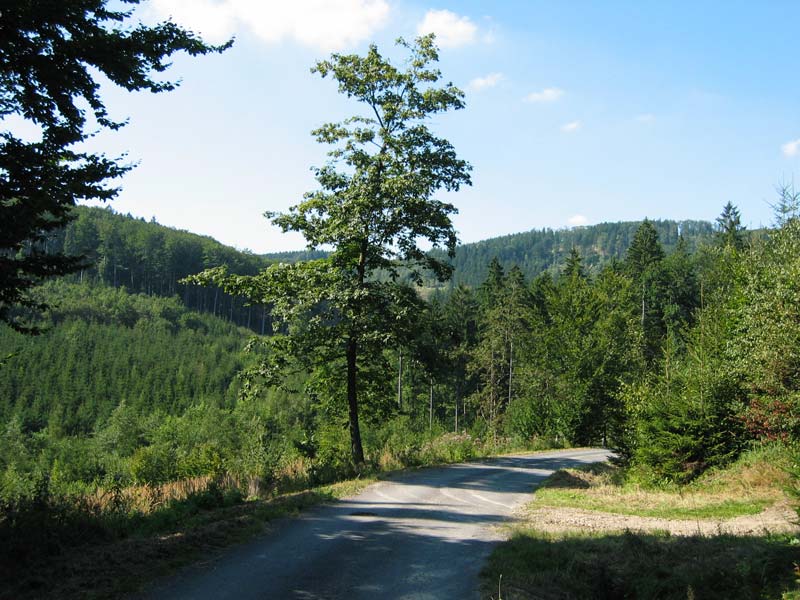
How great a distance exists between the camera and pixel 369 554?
847 cm

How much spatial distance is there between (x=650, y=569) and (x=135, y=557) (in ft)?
22.4

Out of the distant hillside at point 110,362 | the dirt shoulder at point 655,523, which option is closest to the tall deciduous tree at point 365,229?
the dirt shoulder at point 655,523

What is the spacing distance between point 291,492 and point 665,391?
13.5 metres

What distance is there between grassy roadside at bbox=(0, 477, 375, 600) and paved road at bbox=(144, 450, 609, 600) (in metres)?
0.35

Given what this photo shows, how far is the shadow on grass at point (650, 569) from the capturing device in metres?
6.96

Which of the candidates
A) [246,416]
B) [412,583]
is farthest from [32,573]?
[246,416]

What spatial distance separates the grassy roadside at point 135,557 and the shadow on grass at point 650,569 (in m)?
4.10

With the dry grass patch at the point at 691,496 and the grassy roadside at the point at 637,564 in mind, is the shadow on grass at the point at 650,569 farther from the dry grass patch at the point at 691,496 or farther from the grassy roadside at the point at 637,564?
the dry grass patch at the point at 691,496

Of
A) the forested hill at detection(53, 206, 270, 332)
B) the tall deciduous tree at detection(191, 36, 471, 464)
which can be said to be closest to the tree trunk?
the tall deciduous tree at detection(191, 36, 471, 464)

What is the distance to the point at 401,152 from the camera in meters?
19.3

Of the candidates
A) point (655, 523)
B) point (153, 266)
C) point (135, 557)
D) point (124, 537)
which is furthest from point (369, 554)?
point (153, 266)

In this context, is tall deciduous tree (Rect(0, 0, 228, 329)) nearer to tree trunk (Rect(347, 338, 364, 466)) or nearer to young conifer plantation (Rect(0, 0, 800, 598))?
young conifer plantation (Rect(0, 0, 800, 598))

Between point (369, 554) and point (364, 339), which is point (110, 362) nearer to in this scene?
point (364, 339)

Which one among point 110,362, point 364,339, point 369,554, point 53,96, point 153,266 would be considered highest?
point 153,266
